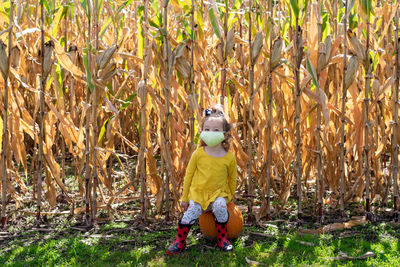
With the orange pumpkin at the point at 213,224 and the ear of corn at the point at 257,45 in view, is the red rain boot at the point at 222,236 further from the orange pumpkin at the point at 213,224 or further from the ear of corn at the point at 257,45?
the ear of corn at the point at 257,45

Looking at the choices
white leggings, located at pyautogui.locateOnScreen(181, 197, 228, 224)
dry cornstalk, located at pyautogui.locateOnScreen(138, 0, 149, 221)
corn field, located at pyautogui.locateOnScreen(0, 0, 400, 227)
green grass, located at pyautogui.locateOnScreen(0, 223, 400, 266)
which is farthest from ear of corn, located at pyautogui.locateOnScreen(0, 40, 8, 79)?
white leggings, located at pyautogui.locateOnScreen(181, 197, 228, 224)

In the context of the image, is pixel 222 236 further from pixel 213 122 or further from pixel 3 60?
pixel 3 60

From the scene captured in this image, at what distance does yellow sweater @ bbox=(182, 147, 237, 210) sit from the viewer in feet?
8.65

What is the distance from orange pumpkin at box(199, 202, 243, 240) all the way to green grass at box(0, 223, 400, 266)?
52mm

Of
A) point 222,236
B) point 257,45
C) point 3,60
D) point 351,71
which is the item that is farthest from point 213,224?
point 3,60

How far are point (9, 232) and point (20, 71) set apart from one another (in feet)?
3.60

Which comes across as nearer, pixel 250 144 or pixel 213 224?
pixel 213 224

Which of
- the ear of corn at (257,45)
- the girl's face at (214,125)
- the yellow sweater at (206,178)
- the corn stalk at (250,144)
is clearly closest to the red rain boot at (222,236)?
the yellow sweater at (206,178)

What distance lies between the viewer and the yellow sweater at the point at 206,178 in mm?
2637

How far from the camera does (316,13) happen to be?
2693mm

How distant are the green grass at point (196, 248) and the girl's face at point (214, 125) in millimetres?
698

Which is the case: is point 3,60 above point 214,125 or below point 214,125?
above

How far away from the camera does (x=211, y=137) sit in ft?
8.41

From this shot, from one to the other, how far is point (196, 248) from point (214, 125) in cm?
74
